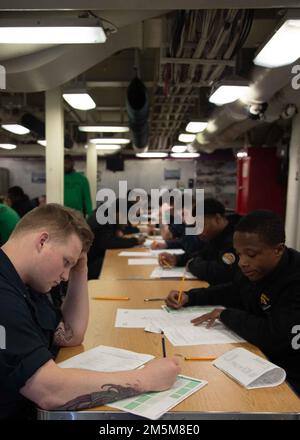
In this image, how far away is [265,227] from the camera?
1.77 m

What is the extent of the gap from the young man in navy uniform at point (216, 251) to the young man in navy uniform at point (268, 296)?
1.77 feet

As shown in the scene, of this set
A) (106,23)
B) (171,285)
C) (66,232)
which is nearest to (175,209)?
(171,285)

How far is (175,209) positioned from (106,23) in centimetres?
264

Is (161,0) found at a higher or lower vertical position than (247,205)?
higher

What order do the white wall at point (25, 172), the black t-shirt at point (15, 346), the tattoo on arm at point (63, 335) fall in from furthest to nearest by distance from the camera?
the white wall at point (25, 172)
the tattoo on arm at point (63, 335)
the black t-shirt at point (15, 346)

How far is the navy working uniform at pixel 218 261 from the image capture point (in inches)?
102

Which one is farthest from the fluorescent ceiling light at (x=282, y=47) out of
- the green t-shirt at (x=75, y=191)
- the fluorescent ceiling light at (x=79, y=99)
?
the green t-shirt at (x=75, y=191)

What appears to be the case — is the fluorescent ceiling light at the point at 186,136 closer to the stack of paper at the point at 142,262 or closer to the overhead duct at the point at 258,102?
the overhead duct at the point at 258,102

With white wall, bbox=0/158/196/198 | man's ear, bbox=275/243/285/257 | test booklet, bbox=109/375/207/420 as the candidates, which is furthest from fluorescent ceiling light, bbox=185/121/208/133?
white wall, bbox=0/158/196/198

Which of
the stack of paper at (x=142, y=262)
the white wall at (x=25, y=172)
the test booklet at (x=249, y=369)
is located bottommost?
the stack of paper at (x=142, y=262)

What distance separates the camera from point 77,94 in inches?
144

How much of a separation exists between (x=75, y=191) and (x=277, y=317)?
15.1 ft

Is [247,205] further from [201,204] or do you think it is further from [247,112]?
[201,204]

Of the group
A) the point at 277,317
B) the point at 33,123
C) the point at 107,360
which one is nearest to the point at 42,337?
the point at 107,360
